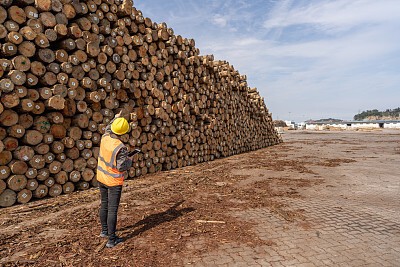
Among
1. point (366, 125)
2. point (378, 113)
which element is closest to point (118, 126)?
point (366, 125)

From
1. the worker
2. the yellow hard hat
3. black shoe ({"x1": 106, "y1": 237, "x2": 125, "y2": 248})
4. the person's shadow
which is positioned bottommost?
the person's shadow

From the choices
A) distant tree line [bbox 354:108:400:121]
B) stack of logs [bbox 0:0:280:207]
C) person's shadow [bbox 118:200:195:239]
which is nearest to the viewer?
person's shadow [bbox 118:200:195:239]

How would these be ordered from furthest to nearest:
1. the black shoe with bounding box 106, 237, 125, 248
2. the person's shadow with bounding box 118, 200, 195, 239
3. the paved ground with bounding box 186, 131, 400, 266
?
1. the person's shadow with bounding box 118, 200, 195, 239
2. the black shoe with bounding box 106, 237, 125, 248
3. the paved ground with bounding box 186, 131, 400, 266

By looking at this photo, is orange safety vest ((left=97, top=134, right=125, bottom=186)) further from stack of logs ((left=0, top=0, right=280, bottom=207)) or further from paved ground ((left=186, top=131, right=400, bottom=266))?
stack of logs ((left=0, top=0, right=280, bottom=207))

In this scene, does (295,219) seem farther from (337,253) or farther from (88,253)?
(88,253)

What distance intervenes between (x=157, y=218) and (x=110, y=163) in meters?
1.58

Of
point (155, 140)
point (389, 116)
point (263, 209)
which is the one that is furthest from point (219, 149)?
point (389, 116)

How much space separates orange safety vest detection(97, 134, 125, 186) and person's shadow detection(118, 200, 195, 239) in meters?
0.94

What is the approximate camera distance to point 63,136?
5.66 meters

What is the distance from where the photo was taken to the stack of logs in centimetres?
488

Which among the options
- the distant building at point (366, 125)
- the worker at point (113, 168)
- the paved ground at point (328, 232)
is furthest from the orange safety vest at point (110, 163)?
the distant building at point (366, 125)

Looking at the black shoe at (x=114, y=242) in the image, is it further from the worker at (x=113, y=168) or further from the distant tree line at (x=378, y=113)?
the distant tree line at (x=378, y=113)

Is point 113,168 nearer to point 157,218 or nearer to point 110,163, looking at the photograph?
point 110,163

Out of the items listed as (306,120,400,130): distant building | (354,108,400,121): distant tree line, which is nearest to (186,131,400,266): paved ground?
(306,120,400,130): distant building
